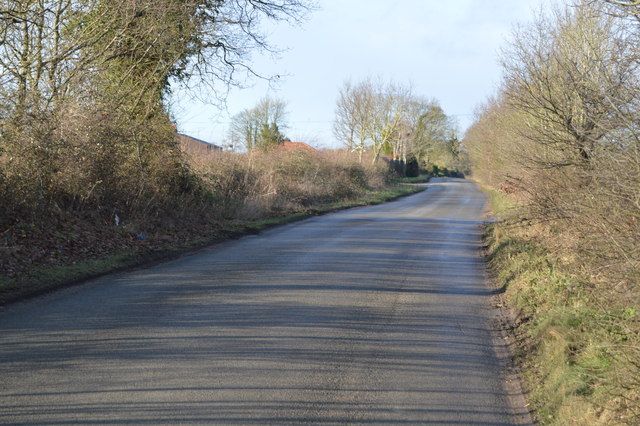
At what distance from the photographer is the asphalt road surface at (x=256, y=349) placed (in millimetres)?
4930

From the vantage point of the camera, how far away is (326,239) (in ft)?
53.7

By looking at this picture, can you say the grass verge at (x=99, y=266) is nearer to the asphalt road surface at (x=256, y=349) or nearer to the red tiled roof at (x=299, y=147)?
the asphalt road surface at (x=256, y=349)

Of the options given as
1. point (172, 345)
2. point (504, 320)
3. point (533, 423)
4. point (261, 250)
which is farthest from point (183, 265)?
point (533, 423)

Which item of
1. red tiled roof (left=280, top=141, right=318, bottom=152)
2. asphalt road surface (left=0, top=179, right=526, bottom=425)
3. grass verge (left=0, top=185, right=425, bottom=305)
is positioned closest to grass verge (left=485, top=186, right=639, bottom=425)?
asphalt road surface (left=0, top=179, right=526, bottom=425)

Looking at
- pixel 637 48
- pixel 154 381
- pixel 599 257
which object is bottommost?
pixel 154 381

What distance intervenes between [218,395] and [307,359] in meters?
1.36

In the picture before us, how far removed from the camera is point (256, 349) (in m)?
6.41

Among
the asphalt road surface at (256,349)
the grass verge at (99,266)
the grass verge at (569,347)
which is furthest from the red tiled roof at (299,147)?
the grass verge at (569,347)

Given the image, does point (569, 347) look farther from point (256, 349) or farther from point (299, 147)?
point (299, 147)

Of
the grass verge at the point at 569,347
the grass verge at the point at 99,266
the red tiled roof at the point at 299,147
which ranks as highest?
the red tiled roof at the point at 299,147

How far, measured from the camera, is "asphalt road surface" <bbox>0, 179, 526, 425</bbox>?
4.93 m

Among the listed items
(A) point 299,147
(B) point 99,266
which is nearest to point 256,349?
(B) point 99,266

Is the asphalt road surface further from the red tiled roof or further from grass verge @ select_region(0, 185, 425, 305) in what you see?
the red tiled roof

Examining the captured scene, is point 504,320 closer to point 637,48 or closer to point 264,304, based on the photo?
point 264,304
